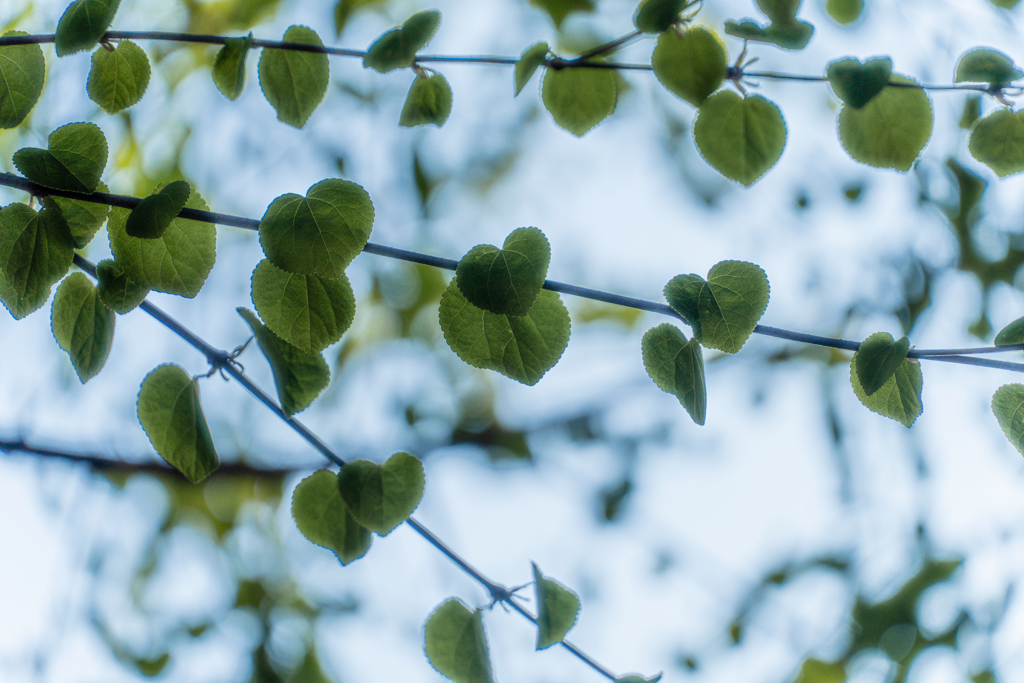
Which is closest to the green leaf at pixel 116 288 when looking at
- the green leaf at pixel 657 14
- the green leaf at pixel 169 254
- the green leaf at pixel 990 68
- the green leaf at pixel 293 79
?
the green leaf at pixel 169 254

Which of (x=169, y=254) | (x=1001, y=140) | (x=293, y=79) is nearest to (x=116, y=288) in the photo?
(x=169, y=254)

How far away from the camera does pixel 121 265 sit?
0.72ft

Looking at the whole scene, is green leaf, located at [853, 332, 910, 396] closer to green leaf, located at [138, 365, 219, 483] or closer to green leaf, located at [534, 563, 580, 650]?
green leaf, located at [534, 563, 580, 650]

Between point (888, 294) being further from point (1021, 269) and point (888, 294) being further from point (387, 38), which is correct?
A: point (387, 38)

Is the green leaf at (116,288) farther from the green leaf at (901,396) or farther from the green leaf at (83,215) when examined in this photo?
the green leaf at (901,396)

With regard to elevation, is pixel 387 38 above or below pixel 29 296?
above

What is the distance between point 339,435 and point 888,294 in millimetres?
765

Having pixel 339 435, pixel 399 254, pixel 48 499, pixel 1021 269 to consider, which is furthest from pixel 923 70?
pixel 48 499

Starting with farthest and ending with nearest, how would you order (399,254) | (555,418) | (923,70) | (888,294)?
(555,418), (888,294), (923,70), (399,254)

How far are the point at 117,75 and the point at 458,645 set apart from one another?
29 cm

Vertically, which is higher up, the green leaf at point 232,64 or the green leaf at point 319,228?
the green leaf at point 232,64

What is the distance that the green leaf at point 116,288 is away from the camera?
227 mm

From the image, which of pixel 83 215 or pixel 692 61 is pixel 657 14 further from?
pixel 83 215

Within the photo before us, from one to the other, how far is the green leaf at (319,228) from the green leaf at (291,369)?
2.0 inches
